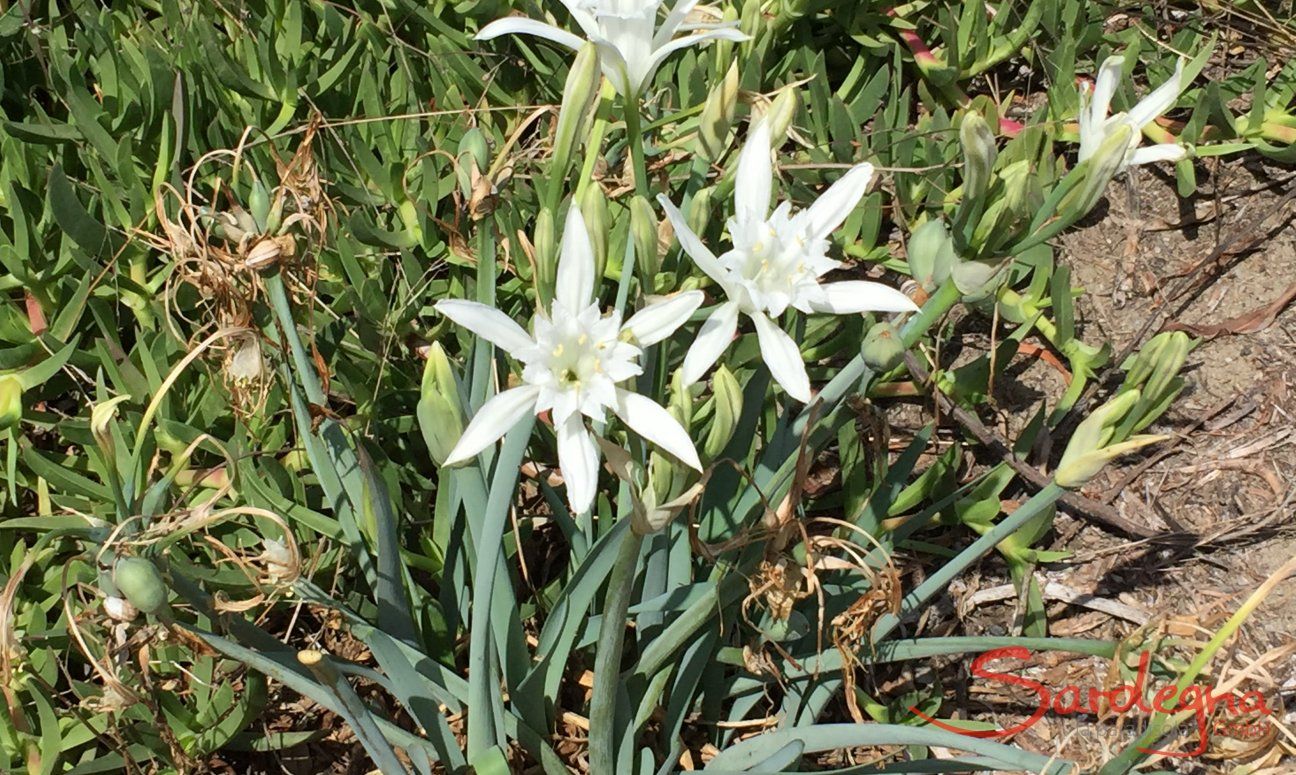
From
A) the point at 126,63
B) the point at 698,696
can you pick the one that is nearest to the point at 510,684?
the point at 698,696

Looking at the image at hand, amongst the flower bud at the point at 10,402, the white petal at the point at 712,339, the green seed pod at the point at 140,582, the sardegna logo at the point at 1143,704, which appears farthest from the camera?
the flower bud at the point at 10,402

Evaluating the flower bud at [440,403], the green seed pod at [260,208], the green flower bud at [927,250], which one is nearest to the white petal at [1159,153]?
the green flower bud at [927,250]

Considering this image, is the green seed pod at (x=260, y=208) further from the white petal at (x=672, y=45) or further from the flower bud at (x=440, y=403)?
the white petal at (x=672, y=45)

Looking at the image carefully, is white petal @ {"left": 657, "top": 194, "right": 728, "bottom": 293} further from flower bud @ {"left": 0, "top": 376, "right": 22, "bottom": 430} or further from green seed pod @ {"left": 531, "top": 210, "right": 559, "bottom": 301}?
flower bud @ {"left": 0, "top": 376, "right": 22, "bottom": 430}

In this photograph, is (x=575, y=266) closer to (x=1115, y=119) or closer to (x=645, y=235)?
(x=645, y=235)

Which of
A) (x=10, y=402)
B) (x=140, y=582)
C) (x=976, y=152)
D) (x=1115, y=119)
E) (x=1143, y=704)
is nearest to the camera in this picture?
(x=140, y=582)

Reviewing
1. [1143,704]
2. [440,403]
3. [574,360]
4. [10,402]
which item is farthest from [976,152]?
[10,402]
